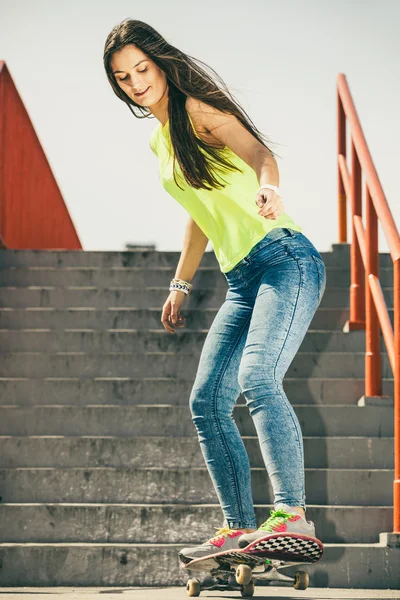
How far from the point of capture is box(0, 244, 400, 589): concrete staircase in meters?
4.38

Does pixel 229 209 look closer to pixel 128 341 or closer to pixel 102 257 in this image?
pixel 128 341

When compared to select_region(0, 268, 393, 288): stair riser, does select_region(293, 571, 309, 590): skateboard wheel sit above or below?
below

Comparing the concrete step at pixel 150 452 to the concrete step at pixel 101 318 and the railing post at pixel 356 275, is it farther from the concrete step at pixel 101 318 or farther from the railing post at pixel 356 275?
the concrete step at pixel 101 318

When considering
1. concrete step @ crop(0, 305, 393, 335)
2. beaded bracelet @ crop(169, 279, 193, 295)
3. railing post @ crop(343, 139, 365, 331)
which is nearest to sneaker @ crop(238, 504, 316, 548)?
beaded bracelet @ crop(169, 279, 193, 295)

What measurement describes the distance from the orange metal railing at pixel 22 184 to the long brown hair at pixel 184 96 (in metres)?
4.43

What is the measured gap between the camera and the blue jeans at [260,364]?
3.19m

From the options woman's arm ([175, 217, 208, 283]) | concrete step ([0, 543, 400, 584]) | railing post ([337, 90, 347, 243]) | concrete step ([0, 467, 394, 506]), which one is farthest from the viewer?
railing post ([337, 90, 347, 243])

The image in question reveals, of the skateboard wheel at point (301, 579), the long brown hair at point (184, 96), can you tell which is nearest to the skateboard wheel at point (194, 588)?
the skateboard wheel at point (301, 579)

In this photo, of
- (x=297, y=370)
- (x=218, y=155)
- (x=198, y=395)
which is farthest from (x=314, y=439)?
(x=218, y=155)

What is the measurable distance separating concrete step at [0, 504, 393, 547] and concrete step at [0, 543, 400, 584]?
0.17m

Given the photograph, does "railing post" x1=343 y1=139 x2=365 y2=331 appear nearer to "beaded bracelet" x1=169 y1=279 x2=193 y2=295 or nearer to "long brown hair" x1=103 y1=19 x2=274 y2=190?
"beaded bracelet" x1=169 y1=279 x2=193 y2=295

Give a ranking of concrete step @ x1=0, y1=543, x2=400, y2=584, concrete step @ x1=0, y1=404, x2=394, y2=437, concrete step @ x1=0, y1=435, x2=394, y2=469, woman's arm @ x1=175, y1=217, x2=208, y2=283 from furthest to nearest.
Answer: concrete step @ x1=0, y1=404, x2=394, y2=437
concrete step @ x1=0, y1=435, x2=394, y2=469
concrete step @ x1=0, y1=543, x2=400, y2=584
woman's arm @ x1=175, y1=217, x2=208, y2=283

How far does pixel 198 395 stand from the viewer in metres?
3.44

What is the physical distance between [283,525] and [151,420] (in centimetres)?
227
